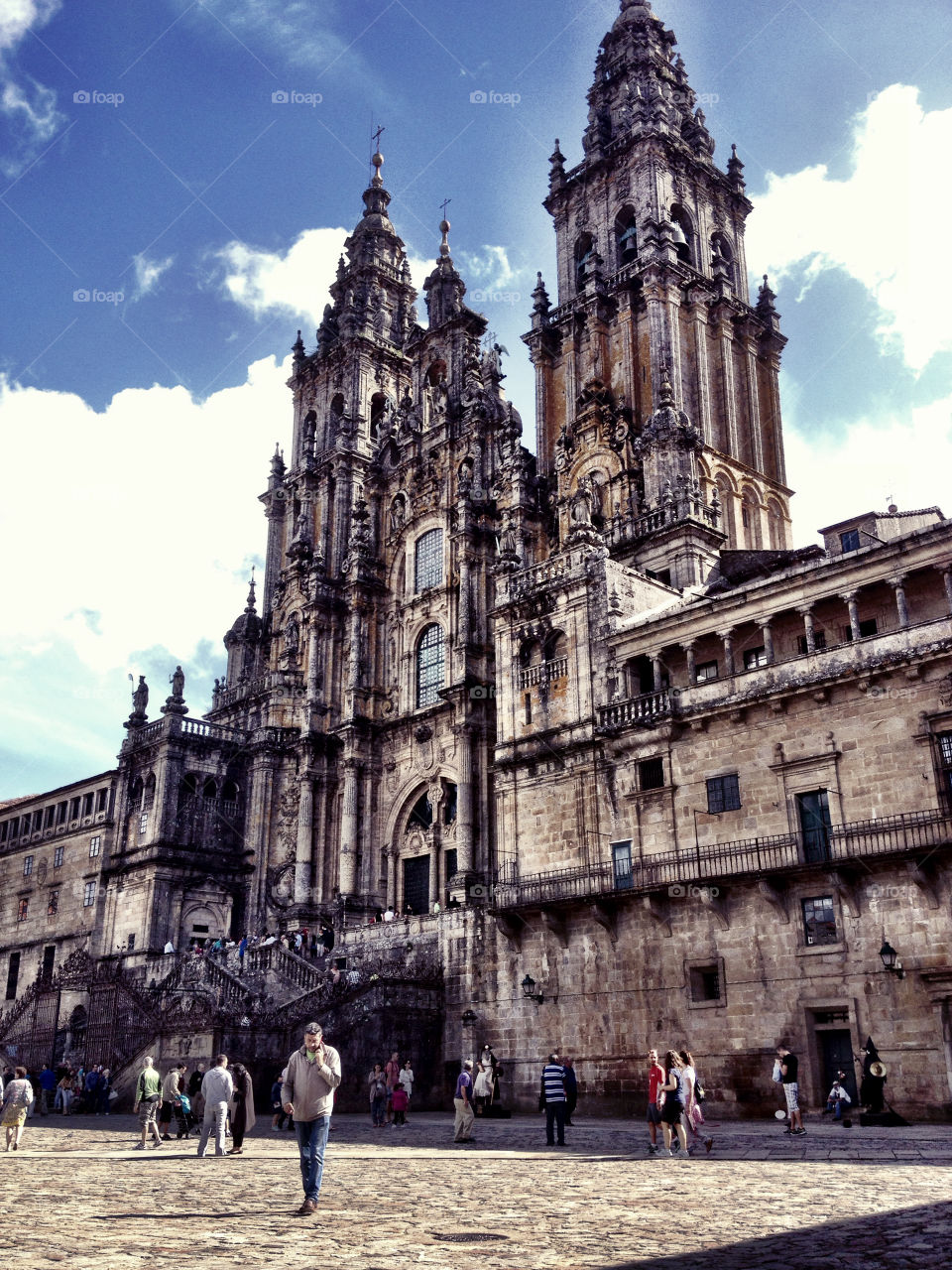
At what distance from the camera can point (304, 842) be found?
49.3 meters

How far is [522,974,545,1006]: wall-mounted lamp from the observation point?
101 ft

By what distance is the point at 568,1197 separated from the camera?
12070 mm

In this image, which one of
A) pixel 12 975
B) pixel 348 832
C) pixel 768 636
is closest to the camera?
pixel 768 636

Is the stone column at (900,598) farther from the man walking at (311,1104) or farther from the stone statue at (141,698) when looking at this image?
the stone statue at (141,698)

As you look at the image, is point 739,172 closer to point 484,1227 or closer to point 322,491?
point 322,491

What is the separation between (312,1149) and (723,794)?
19.5 metres

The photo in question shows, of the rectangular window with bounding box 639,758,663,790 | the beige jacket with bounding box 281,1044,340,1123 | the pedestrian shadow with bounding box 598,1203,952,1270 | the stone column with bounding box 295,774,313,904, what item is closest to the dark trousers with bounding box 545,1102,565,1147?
the beige jacket with bounding box 281,1044,340,1123

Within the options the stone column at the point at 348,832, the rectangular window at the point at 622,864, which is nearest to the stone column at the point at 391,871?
the stone column at the point at 348,832

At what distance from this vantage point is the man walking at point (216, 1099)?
1852 cm

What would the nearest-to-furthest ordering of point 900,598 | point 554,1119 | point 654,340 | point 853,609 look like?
point 554,1119 → point 900,598 → point 853,609 → point 654,340

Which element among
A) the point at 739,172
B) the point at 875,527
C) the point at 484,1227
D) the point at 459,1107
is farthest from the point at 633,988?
the point at 739,172

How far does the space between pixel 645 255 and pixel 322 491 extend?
68.3 feet

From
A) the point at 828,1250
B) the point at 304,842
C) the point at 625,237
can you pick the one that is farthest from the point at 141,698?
the point at 828,1250

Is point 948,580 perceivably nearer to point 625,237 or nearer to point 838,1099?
point 838,1099
